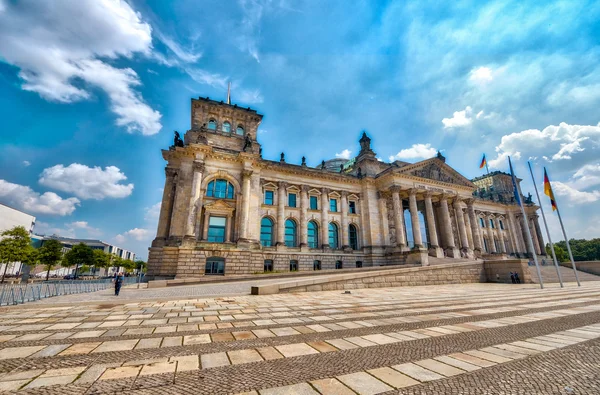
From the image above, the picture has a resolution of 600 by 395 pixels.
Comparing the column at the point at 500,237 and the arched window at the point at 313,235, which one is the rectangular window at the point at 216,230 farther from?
the column at the point at 500,237

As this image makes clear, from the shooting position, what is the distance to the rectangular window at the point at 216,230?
29.1m

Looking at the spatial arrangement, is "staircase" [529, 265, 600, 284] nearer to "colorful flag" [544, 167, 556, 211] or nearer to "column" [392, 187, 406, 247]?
"colorful flag" [544, 167, 556, 211]

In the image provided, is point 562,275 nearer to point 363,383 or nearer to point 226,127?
point 363,383

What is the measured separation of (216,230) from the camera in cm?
2942

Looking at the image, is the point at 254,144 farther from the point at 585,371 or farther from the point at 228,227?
the point at 585,371

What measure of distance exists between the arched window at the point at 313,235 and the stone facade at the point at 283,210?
140 mm

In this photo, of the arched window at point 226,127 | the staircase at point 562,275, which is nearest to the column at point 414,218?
the staircase at point 562,275

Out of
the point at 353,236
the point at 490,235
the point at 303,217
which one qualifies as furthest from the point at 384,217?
the point at 490,235

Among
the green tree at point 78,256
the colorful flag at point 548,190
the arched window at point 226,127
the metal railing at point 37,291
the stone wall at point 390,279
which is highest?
the arched window at point 226,127

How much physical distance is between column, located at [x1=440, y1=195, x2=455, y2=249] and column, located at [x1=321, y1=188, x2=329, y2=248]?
17.9 metres

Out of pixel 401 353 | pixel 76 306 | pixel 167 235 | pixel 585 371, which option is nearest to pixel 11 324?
pixel 76 306

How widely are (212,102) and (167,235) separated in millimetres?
17537

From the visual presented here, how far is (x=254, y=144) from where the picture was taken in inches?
1344

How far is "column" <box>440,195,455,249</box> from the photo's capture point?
124ft
